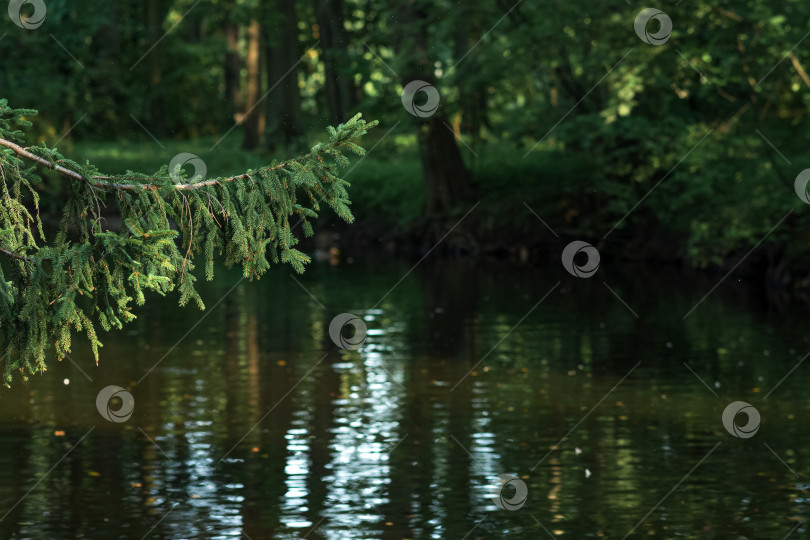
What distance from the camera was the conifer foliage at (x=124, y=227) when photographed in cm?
779

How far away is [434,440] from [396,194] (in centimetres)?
2739

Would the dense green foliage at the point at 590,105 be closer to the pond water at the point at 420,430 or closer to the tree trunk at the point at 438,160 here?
the tree trunk at the point at 438,160

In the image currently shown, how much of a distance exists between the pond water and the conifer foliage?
2.49 meters

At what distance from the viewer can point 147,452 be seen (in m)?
12.8

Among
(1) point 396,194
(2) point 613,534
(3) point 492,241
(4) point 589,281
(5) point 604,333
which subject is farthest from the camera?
(1) point 396,194

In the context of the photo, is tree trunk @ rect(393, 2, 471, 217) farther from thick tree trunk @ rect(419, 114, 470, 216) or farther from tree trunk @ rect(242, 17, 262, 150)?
tree trunk @ rect(242, 17, 262, 150)

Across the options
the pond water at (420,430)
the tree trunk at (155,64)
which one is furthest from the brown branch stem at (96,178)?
the tree trunk at (155,64)

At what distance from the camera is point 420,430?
1366 cm

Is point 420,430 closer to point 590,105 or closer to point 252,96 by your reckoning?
point 590,105

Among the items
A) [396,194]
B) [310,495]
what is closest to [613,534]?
[310,495]

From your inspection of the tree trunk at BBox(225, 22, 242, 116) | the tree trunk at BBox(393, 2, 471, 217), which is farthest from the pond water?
the tree trunk at BBox(225, 22, 242, 116)

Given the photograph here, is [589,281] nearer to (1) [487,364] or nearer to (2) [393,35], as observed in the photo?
(2) [393,35]

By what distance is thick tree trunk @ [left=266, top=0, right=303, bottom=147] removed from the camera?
45.5 metres

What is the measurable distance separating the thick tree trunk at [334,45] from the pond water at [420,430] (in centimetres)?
1820
